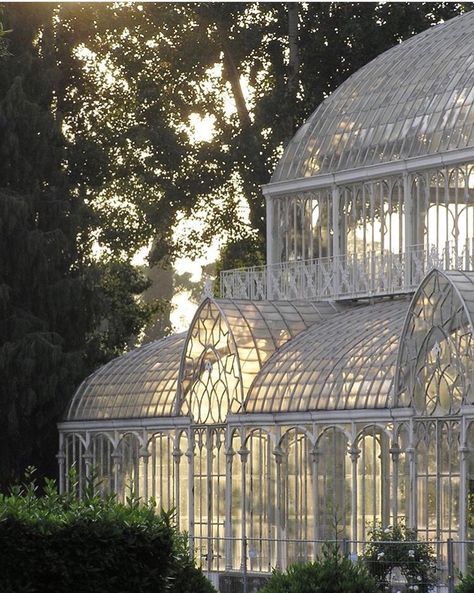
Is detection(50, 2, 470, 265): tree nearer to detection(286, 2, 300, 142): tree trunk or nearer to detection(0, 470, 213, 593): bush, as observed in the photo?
detection(286, 2, 300, 142): tree trunk

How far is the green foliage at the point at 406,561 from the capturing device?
34.9m

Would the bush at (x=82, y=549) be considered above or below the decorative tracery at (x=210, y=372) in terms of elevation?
below

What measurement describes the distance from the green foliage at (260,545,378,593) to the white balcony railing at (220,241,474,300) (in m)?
17.3

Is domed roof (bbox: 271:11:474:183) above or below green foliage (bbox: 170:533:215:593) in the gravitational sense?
above

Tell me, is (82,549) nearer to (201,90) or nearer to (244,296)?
(244,296)

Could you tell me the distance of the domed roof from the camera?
157ft

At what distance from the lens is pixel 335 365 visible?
1698 inches

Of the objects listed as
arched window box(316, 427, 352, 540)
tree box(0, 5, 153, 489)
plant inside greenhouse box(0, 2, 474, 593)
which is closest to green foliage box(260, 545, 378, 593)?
plant inside greenhouse box(0, 2, 474, 593)

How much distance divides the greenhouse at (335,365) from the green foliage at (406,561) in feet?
4.87

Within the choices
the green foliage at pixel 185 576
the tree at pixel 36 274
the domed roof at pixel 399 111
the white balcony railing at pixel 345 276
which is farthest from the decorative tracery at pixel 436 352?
the tree at pixel 36 274

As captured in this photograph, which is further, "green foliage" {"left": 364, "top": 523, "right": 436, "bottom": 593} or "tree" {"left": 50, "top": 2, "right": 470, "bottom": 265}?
"tree" {"left": 50, "top": 2, "right": 470, "bottom": 265}

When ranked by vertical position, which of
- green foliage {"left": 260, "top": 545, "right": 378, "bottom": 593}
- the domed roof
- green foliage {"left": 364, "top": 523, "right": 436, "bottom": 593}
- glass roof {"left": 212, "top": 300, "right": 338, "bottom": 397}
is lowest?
green foliage {"left": 260, "top": 545, "right": 378, "bottom": 593}

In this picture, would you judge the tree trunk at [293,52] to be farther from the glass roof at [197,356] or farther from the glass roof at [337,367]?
the glass roof at [337,367]

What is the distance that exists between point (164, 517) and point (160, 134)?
1476 inches
